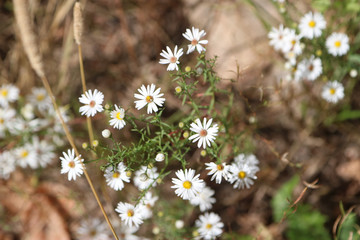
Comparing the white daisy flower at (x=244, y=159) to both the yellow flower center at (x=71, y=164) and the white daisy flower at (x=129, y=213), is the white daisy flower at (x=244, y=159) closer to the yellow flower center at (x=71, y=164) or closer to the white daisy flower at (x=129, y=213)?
the white daisy flower at (x=129, y=213)

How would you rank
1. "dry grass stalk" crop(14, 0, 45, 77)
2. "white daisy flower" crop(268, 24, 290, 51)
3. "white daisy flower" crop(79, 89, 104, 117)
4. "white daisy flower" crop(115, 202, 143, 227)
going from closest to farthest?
"white daisy flower" crop(79, 89, 104, 117) → "white daisy flower" crop(115, 202, 143, 227) → "dry grass stalk" crop(14, 0, 45, 77) → "white daisy flower" crop(268, 24, 290, 51)

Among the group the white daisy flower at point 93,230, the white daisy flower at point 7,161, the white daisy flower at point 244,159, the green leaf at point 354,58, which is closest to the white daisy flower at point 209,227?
the white daisy flower at point 244,159

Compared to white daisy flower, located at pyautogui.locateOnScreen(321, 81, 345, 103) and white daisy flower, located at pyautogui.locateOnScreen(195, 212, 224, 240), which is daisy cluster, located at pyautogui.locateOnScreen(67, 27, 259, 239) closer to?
white daisy flower, located at pyautogui.locateOnScreen(195, 212, 224, 240)

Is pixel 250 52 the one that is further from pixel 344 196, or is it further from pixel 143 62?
pixel 344 196

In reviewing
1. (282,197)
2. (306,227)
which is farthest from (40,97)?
(306,227)

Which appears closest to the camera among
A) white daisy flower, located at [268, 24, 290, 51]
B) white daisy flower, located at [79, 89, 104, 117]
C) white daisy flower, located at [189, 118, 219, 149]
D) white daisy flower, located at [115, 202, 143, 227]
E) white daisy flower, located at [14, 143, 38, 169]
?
white daisy flower, located at [189, 118, 219, 149]

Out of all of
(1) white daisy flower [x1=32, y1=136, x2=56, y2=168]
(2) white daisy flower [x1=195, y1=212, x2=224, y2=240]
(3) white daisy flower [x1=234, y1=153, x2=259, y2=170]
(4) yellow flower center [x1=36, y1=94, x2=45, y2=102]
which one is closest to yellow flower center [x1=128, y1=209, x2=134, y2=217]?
(2) white daisy flower [x1=195, y1=212, x2=224, y2=240]

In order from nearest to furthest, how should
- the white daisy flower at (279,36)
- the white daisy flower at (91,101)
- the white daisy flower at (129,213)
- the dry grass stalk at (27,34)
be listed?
the white daisy flower at (91,101) < the white daisy flower at (129,213) < the dry grass stalk at (27,34) < the white daisy flower at (279,36)
